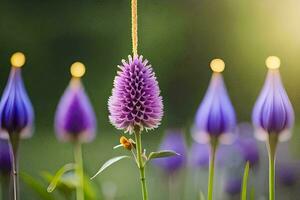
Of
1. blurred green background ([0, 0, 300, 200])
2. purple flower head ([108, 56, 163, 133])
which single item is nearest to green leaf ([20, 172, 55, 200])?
purple flower head ([108, 56, 163, 133])

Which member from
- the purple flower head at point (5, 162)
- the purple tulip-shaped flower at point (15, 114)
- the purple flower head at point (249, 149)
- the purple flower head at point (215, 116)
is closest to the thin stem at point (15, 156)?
the purple tulip-shaped flower at point (15, 114)

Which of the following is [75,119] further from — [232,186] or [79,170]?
[232,186]

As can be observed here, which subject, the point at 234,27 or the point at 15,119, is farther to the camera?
the point at 234,27

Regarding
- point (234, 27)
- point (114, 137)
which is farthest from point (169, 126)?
point (234, 27)

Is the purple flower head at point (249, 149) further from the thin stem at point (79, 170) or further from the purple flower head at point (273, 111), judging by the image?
the thin stem at point (79, 170)

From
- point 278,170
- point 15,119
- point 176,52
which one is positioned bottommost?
point 278,170

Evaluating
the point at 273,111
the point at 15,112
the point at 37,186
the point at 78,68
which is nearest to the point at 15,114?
the point at 15,112

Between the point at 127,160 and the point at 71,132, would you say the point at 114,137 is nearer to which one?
the point at 127,160

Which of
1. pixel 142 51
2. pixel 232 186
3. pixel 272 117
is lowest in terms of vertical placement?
pixel 232 186
